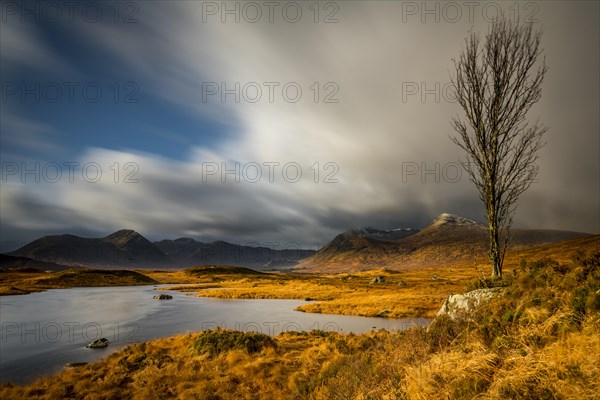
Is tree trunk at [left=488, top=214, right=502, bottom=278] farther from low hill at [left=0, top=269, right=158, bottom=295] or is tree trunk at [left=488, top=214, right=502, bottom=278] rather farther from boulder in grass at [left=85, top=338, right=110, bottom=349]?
low hill at [left=0, top=269, right=158, bottom=295]

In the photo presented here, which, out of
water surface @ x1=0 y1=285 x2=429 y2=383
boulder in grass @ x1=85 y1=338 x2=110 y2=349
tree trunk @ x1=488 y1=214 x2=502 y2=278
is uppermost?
tree trunk @ x1=488 y1=214 x2=502 y2=278

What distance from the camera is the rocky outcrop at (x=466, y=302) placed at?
10.9 meters

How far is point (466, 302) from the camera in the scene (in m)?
12.2

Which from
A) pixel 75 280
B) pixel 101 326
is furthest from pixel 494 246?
pixel 75 280

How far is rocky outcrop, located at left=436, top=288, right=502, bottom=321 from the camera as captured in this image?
430 inches

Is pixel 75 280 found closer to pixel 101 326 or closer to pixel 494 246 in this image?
pixel 101 326

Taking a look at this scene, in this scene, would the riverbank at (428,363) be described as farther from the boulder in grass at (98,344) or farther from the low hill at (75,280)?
the low hill at (75,280)

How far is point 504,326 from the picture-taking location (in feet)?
27.2

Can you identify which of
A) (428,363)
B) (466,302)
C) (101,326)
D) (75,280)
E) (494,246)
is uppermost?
(494,246)

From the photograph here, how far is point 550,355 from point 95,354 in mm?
23509

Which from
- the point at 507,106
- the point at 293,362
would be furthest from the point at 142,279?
the point at 507,106

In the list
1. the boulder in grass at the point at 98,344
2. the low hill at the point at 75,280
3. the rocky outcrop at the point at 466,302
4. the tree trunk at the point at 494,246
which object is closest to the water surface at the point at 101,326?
the boulder in grass at the point at 98,344

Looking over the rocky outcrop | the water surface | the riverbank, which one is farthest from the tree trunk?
the water surface

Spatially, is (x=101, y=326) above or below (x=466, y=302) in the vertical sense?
below
